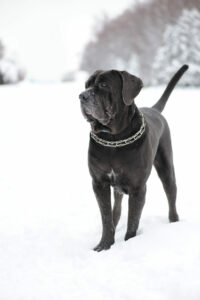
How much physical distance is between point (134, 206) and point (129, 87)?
2.90 feet

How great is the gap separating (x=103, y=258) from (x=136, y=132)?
920mm

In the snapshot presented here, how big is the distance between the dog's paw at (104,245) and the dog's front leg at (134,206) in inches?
5.3

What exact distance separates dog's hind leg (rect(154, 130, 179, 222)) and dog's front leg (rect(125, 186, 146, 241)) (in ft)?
1.99

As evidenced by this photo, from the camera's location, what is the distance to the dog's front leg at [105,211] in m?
2.99

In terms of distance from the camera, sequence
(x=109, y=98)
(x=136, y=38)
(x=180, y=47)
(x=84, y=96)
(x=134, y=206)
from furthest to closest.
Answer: (x=136, y=38), (x=180, y=47), (x=134, y=206), (x=109, y=98), (x=84, y=96)

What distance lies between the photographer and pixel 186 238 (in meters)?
2.47

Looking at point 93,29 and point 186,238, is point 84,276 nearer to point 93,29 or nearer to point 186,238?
point 186,238

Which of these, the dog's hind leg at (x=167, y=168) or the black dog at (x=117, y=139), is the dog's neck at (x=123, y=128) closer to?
the black dog at (x=117, y=139)

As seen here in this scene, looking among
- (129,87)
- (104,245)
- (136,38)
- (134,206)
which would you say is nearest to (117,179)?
(134,206)

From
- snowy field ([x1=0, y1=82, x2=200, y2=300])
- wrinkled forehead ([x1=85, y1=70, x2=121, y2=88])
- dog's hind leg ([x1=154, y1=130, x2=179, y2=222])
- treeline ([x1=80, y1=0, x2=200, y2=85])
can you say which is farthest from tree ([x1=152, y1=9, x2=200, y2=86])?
wrinkled forehead ([x1=85, y1=70, x2=121, y2=88])

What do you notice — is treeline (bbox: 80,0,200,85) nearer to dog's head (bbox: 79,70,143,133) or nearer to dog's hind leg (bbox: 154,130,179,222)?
dog's hind leg (bbox: 154,130,179,222)

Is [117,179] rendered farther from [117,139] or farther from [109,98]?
[109,98]

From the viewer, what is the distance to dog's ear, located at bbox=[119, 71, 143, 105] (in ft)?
9.11

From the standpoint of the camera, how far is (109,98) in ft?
9.23
